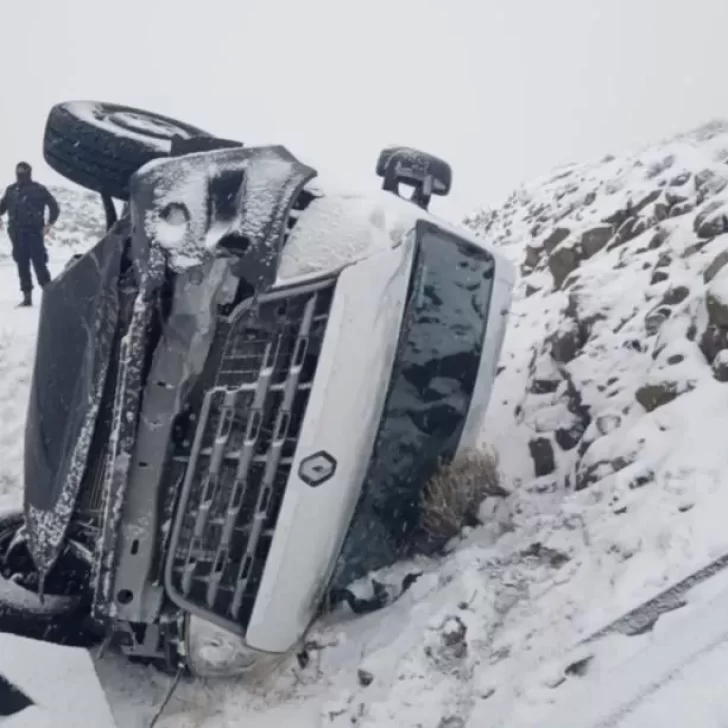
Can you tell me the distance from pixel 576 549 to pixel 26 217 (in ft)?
19.9

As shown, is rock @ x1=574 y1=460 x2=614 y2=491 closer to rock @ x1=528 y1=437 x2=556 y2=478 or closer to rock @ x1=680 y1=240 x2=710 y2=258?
rock @ x1=528 y1=437 x2=556 y2=478

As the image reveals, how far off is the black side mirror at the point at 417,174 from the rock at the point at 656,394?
1267 mm

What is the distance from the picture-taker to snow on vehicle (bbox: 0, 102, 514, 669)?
2617 millimetres

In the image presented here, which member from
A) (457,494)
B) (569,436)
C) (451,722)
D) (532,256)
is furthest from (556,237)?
(451,722)

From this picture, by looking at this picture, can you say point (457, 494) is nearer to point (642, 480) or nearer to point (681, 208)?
point (642, 480)

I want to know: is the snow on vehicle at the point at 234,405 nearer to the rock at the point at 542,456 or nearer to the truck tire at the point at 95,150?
the truck tire at the point at 95,150

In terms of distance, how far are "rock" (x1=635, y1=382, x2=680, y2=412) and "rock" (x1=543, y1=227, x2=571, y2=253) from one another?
7.24ft

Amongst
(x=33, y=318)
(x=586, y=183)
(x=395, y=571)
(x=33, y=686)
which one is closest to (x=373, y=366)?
(x=395, y=571)

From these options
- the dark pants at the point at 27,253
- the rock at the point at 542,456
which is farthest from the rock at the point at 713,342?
the dark pants at the point at 27,253

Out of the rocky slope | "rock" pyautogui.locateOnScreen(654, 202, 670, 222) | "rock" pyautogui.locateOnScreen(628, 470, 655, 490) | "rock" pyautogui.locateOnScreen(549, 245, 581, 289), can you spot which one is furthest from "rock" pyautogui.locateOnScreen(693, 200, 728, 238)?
"rock" pyautogui.locateOnScreen(628, 470, 655, 490)

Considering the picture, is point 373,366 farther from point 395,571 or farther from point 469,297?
point 395,571

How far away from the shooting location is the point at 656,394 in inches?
122

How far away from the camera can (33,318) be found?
6707 millimetres

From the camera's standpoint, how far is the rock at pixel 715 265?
3.31 m
